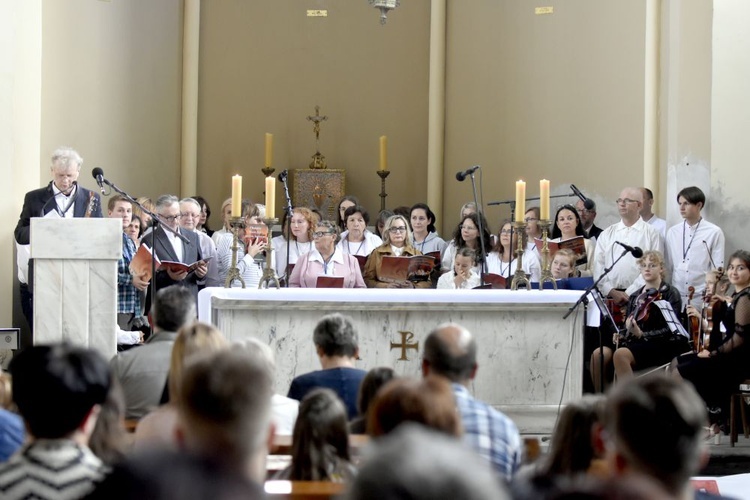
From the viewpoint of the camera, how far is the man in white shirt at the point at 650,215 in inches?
384

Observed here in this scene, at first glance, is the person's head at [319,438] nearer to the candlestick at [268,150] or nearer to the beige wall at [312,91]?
the candlestick at [268,150]

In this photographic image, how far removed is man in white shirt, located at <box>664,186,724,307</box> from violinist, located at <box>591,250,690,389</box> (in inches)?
30.3

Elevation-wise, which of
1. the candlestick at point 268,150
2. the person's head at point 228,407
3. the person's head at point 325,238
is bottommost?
the person's head at point 228,407

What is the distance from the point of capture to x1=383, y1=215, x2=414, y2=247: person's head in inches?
353

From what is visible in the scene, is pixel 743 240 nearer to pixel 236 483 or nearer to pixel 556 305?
pixel 556 305

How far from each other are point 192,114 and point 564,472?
30.0 feet

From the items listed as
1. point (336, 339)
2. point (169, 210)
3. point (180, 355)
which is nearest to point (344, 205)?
point (169, 210)

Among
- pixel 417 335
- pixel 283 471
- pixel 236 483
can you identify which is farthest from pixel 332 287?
pixel 236 483

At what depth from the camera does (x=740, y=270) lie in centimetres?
790

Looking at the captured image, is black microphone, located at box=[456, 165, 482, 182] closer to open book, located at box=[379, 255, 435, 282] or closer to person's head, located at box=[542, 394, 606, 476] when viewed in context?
open book, located at box=[379, 255, 435, 282]

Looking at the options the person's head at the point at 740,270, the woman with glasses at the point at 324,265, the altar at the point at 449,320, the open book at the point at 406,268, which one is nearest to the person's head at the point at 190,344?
the altar at the point at 449,320

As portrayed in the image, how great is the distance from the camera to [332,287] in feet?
25.7

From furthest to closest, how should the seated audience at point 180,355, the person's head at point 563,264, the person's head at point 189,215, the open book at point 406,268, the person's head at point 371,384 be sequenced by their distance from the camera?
the person's head at point 189,215
the person's head at point 563,264
the open book at point 406,268
the person's head at point 371,384
the seated audience at point 180,355

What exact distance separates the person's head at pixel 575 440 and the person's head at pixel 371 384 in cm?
85
